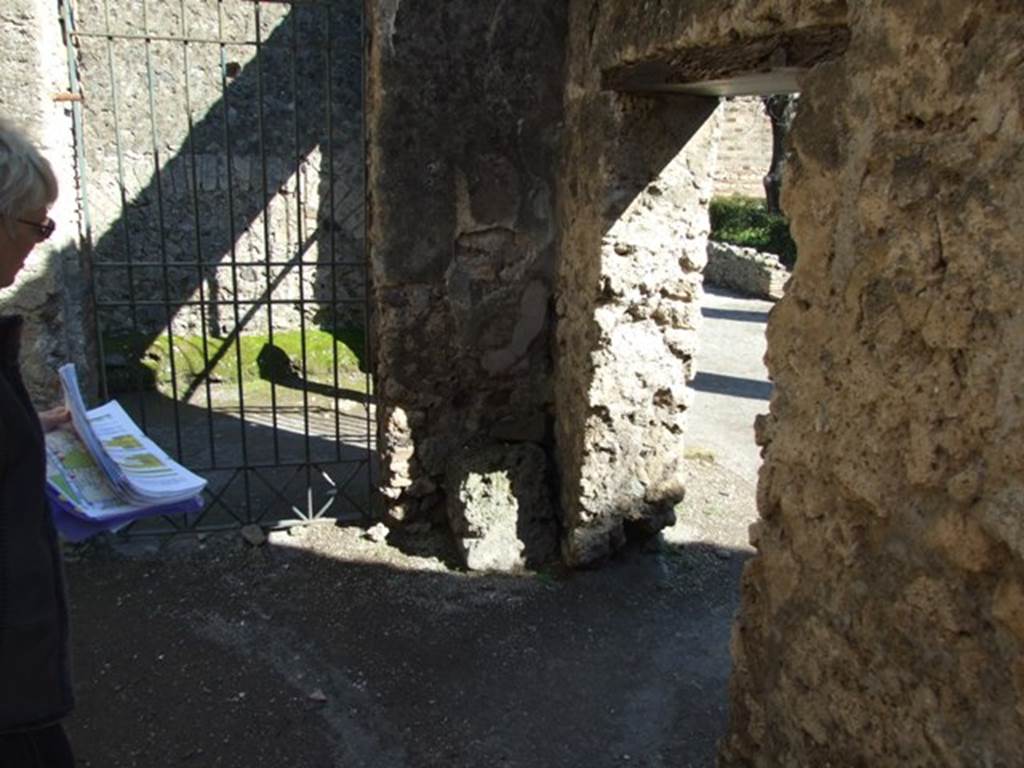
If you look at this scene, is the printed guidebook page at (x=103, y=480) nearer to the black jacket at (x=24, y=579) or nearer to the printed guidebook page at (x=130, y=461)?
the printed guidebook page at (x=130, y=461)

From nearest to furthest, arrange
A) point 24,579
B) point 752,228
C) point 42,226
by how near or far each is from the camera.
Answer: point 24,579 < point 42,226 < point 752,228

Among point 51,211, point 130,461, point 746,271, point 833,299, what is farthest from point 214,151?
point 746,271

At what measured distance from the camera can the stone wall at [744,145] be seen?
18141mm

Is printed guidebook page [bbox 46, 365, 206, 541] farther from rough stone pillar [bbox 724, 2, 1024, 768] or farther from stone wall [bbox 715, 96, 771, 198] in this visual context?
stone wall [bbox 715, 96, 771, 198]

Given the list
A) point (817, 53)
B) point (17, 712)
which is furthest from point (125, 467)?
point (817, 53)

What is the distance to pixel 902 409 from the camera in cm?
Result: 175

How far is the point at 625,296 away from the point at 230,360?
178 inches

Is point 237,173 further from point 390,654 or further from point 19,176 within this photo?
point 19,176

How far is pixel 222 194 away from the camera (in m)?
7.33

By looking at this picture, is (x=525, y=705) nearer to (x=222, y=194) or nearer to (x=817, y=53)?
(x=817, y=53)

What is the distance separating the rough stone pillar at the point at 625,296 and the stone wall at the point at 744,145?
14957 millimetres

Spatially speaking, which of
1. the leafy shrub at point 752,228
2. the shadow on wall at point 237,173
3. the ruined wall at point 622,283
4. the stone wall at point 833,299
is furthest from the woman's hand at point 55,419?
the leafy shrub at point 752,228

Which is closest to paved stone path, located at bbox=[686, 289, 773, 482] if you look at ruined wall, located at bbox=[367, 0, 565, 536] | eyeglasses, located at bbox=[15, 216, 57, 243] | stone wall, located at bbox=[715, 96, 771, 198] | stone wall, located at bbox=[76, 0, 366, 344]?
ruined wall, located at bbox=[367, 0, 565, 536]

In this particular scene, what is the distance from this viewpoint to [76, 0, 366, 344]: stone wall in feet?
22.5
